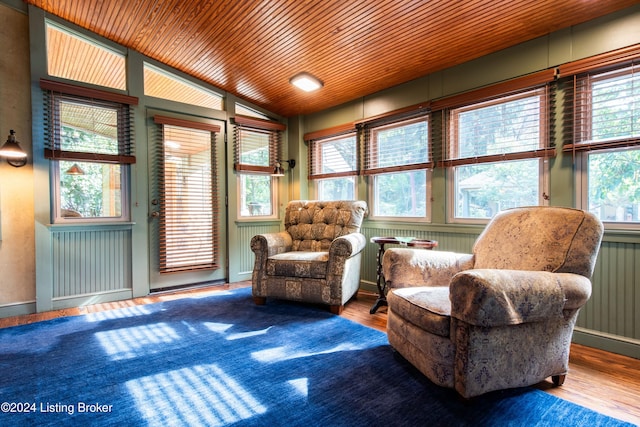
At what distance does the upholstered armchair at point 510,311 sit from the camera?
148cm

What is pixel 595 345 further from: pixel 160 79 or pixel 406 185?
pixel 160 79

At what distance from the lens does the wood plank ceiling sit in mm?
2346

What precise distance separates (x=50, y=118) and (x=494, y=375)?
4.12 meters

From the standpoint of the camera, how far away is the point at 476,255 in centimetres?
222

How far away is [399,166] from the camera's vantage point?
3.52 meters

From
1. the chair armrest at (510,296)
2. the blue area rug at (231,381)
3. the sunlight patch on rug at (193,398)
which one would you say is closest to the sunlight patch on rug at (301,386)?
the blue area rug at (231,381)

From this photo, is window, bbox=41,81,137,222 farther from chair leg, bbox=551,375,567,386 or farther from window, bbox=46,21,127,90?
chair leg, bbox=551,375,567,386

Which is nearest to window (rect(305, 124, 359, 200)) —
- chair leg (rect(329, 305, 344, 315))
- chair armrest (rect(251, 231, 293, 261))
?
chair armrest (rect(251, 231, 293, 261))

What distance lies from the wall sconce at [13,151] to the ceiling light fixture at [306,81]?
252cm

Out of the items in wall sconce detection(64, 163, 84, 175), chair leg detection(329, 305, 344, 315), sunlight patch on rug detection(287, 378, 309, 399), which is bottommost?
sunlight patch on rug detection(287, 378, 309, 399)

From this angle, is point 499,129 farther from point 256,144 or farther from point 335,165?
point 256,144

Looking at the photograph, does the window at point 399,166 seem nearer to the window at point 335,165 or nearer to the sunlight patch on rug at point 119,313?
the window at point 335,165

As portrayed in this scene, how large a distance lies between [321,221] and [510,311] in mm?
2344

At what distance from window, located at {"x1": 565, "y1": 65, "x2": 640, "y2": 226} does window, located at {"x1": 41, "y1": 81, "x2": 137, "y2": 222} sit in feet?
13.5
